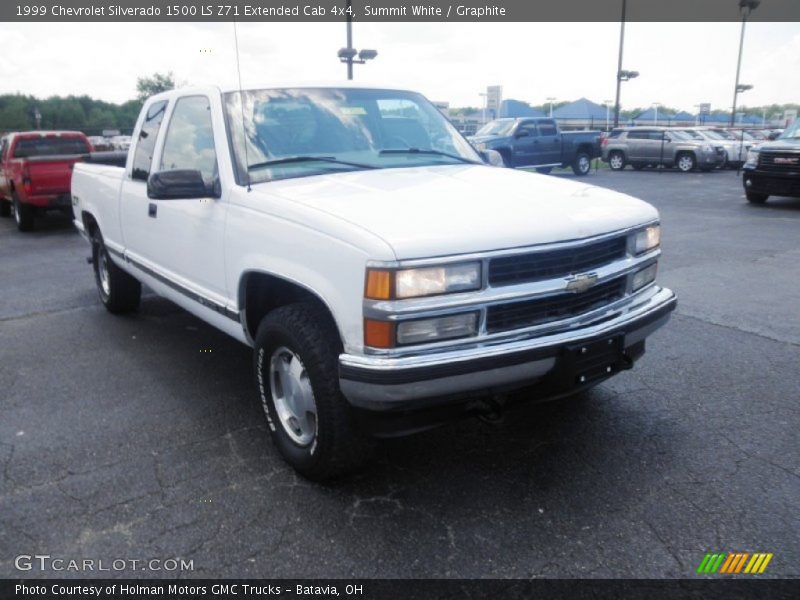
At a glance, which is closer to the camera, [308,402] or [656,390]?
[308,402]

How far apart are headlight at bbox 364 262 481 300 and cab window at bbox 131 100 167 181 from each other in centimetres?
288

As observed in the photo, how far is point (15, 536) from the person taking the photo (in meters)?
2.83

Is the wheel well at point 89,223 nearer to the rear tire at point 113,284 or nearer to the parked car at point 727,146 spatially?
the rear tire at point 113,284

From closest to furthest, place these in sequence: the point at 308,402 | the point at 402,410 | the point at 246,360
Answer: the point at 402,410 < the point at 308,402 < the point at 246,360

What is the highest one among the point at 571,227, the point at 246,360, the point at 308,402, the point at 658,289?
the point at 571,227

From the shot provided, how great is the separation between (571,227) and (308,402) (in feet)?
4.71

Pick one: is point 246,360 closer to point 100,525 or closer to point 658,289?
point 100,525

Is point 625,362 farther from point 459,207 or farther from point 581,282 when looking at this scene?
point 459,207

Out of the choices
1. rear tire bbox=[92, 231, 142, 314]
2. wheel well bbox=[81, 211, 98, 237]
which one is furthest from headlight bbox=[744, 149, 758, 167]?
wheel well bbox=[81, 211, 98, 237]

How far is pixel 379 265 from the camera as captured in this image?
102 inches

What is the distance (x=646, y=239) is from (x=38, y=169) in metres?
11.3

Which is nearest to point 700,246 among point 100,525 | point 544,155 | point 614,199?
point 614,199

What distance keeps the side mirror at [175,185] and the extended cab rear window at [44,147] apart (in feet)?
34.5

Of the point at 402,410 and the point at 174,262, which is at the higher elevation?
the point at 174,262
